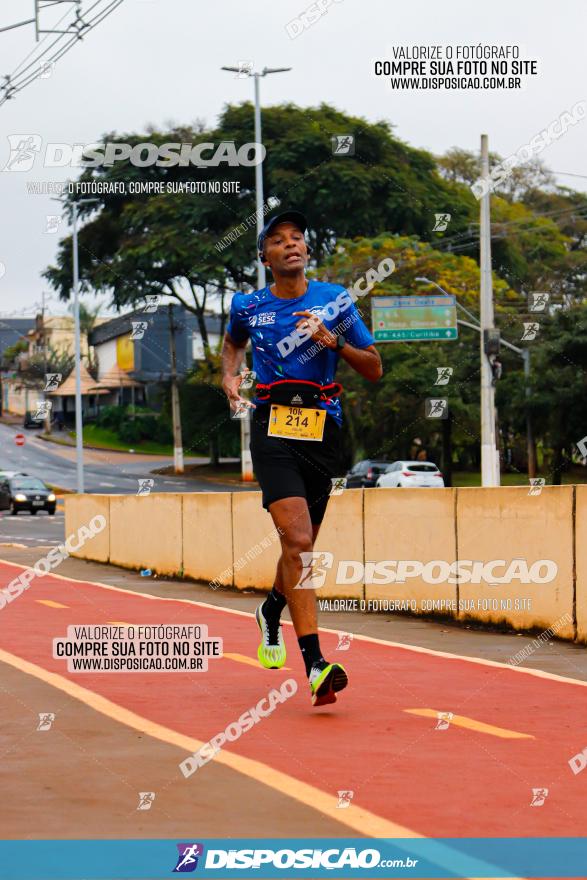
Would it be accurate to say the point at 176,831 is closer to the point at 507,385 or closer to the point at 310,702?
the point at 310,702

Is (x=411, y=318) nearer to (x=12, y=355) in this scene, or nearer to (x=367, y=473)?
(x=367, y=473)

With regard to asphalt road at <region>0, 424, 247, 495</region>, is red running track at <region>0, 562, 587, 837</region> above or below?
above

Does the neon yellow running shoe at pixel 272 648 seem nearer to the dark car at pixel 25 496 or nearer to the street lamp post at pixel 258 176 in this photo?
the street lamp post at pixel 258 176

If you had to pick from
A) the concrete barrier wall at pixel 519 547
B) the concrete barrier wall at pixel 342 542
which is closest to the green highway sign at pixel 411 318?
the concrete barrier wall at pixel 342 542

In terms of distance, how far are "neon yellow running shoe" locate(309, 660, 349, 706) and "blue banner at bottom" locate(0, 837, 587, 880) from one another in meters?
2.23

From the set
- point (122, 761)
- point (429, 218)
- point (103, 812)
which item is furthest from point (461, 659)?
point (429, 218)

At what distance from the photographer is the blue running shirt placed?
6887 millimetres

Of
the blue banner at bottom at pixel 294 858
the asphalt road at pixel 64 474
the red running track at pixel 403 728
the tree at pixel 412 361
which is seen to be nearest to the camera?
the blue banner at bottom at pixel 294 858

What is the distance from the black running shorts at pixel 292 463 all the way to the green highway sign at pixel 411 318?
35.6 metres

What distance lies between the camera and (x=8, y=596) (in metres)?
13.8

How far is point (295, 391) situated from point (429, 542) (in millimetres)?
5289

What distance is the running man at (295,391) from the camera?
6840 millimetres

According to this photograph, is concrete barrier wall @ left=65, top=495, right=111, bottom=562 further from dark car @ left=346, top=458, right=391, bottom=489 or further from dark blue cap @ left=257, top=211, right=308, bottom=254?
dark car @ left=346, top=458, right=391, bottom=489

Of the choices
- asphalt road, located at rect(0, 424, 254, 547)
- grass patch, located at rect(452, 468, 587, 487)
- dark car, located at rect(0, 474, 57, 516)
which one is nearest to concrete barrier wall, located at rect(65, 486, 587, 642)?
asphalt road, located at rect(0, 424, 254, 547)
